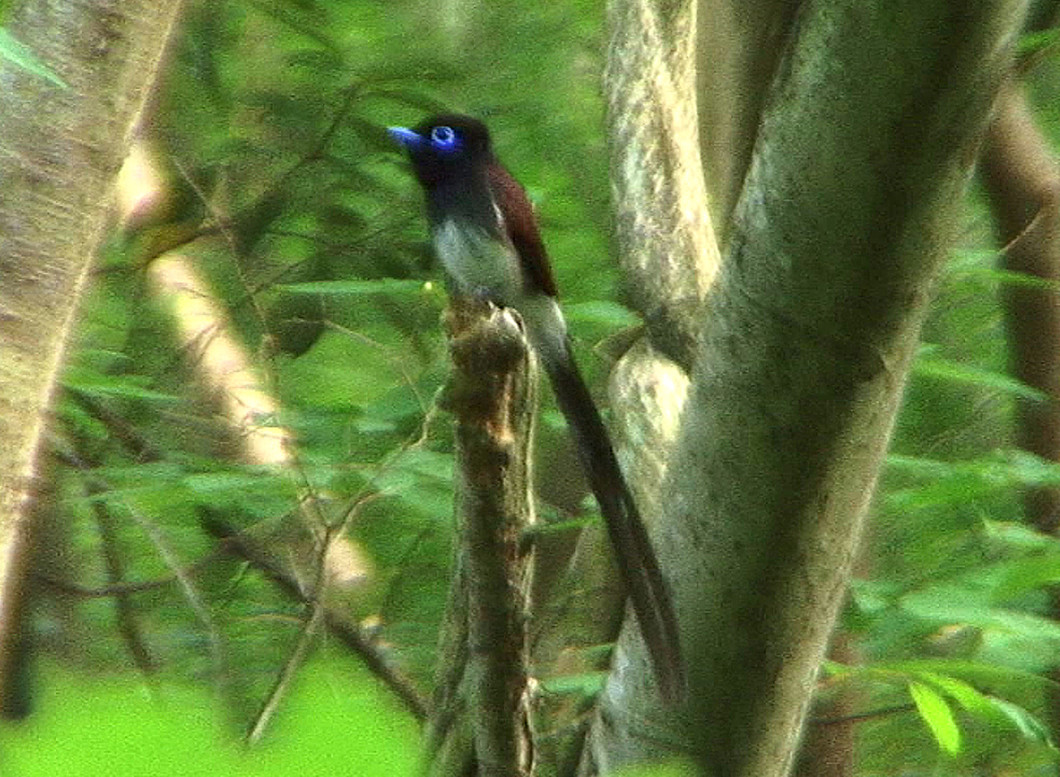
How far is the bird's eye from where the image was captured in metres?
3.09

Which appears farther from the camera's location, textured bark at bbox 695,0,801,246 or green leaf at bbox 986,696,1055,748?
textured bark at bbox 695,0,801,246

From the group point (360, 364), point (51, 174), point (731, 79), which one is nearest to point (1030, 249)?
point (731, 79)

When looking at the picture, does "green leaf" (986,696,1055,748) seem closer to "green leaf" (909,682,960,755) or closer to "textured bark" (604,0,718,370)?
"green leaf" (909,682,960,755)

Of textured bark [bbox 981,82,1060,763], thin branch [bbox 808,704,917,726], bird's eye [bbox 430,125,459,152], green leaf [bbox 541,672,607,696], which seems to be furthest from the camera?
textured bark [bbox 981,82,1060,763]

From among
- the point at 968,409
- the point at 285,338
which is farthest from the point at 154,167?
the point at 968,409

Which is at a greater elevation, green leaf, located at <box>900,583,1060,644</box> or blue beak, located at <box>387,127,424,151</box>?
blue beak, located at <box>387,127,424,151</box>

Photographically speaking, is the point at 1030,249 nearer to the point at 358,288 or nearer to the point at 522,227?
the point at 522,227

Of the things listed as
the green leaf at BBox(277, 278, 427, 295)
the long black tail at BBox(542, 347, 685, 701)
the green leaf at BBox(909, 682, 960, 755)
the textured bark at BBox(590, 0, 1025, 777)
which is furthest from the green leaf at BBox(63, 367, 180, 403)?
the green leaf at BBox(909, 682, 960, 755)

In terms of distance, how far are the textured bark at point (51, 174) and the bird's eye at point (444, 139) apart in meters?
1.20

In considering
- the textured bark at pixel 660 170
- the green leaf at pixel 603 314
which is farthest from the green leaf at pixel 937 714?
the green leaf at pixel 603 314

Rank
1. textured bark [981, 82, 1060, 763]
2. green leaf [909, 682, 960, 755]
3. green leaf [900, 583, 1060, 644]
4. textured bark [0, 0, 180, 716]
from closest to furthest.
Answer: textured bark [0, 0, 180, 716], green leaf [909, 682, 960, 755], green leaf [900, 583, 1060, 644], textured bark [981, 82, 1060, 763]

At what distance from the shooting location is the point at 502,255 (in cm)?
294

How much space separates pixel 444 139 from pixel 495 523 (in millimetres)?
1406

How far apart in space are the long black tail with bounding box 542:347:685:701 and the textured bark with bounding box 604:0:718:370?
178 mm
